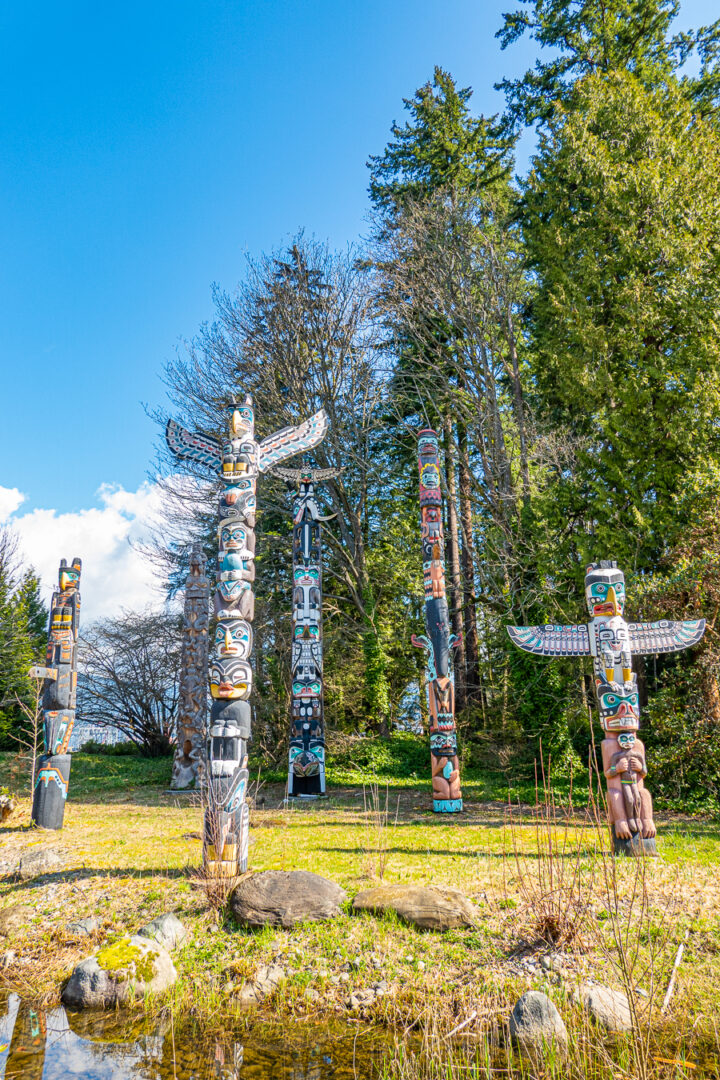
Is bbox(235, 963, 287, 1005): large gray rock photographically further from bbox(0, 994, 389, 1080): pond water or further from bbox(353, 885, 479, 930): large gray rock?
bbox(353, 885, 479, 930): large gray rock

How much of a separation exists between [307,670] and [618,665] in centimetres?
626

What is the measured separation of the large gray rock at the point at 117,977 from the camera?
4.80 metres

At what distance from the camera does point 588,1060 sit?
154 inches

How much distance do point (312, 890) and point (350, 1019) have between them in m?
1.20

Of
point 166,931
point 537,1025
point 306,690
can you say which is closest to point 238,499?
point 166,931

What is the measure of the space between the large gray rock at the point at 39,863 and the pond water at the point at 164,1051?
7.27ft

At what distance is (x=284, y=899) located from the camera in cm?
558

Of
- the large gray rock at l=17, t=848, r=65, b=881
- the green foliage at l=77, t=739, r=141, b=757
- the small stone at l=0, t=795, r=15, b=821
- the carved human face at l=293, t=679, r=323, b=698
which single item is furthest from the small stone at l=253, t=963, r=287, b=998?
the green foliage at l=77, t=739, r=141, b=757

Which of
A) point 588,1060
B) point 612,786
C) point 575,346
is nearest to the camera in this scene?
point 588,1060

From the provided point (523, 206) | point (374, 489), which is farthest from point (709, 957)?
point (523, 206)

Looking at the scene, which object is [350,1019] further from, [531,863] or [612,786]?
[612,786]

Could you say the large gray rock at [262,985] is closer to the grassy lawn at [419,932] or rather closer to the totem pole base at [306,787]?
the grassy lawn at [419,932]

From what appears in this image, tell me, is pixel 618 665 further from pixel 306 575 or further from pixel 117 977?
pixel 306 575

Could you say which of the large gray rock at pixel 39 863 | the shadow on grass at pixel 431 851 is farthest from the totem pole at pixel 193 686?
the shadow on grass at pixel 431 851
